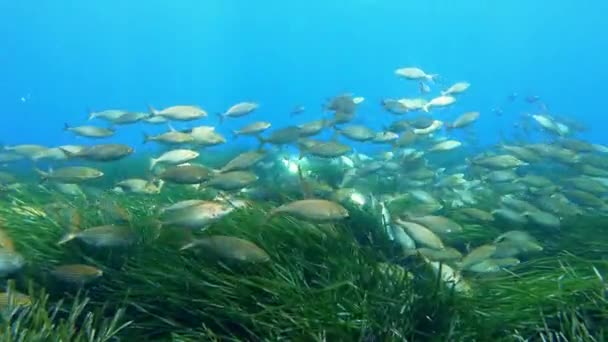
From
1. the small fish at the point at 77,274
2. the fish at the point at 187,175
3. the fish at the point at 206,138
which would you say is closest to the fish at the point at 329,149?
the fish at the point at 206,138

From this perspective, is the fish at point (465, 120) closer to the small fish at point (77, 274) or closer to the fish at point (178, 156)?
the fish at point (178, 156)

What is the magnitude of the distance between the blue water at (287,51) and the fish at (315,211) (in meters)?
70.2

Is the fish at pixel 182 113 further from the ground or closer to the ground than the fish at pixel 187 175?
further from the ground

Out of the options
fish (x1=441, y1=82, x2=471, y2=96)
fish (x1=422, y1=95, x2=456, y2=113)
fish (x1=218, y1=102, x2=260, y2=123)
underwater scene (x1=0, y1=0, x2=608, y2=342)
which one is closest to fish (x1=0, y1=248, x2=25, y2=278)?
underwater scene (x1=0, y1=0, x2=608, y2=342)

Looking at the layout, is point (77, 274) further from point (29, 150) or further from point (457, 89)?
point (457, 89)

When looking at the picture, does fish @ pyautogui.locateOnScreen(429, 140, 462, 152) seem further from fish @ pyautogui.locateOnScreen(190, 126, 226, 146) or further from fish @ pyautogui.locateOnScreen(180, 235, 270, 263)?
fish @ pyautogui.locateOnScreen(180, 235, 270, 263)

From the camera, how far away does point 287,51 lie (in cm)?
9775

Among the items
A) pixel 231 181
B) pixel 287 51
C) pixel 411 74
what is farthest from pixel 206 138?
pixel 287 51

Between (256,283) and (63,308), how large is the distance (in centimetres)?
139

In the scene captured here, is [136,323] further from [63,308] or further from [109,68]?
[109,68]

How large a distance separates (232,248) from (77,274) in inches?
45.2

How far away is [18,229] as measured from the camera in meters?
5.21

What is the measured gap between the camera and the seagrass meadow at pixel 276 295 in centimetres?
368

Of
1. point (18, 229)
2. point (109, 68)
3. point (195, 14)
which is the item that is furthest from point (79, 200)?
point (109, 68)
